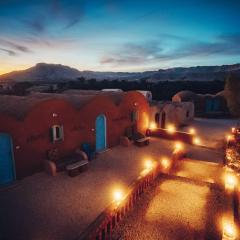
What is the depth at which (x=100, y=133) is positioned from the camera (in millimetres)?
13602

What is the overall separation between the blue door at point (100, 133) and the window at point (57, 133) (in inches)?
111

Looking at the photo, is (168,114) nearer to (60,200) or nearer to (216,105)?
(216,105)

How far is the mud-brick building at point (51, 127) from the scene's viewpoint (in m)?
9.05

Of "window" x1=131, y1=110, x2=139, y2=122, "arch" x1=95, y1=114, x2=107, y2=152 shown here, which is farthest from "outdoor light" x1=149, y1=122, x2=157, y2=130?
"arch" x1=95, y1=114, x2=107, y2=152

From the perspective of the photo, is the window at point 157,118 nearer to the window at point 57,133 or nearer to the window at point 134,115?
the window at point 134,115

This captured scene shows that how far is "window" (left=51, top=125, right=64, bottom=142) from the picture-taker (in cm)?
Result: 1070

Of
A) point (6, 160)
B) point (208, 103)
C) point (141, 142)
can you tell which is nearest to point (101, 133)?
point (141, 142)

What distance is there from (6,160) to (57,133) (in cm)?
273

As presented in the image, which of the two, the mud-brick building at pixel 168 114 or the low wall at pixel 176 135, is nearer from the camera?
the low wall at pixel 176 135

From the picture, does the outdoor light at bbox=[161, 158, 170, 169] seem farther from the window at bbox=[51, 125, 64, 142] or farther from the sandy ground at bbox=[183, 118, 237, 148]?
the sandy ground at bbox=[183, 118, 237, 148]

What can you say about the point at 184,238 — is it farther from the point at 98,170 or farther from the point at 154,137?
the point at 154,137

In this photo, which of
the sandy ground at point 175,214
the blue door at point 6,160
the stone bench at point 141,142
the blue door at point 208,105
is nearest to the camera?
the sandy ground at point 175,214

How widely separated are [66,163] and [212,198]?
6.67 metres

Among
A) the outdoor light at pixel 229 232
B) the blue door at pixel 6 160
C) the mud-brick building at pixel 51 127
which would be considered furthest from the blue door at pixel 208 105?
the blue door at pixel 6 160
